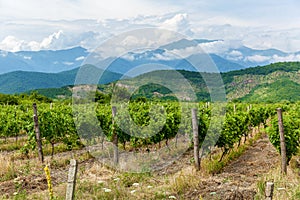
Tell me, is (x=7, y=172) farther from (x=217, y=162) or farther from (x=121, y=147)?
(x=217, y=162)

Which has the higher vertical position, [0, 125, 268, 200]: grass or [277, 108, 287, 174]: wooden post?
[277, 108, 287, 174]: wooden post

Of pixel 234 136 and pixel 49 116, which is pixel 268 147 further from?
pixel 49 116

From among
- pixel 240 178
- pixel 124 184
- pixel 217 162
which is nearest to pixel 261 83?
pixel 217 162

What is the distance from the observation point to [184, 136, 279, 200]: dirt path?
21.5ft

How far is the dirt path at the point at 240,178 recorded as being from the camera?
6.55 metres

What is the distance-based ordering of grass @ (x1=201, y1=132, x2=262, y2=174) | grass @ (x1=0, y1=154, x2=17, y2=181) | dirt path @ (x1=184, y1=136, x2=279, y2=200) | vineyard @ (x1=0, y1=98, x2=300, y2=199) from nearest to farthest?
dirt path @ (x1=184, y1=136, x2=279, y2=200) → vineyard @ (x1=0, y1=98, x2=300, y2=199) → grass @ (x1=0, y1=154, x2=17, y2=181) → grass @ (x1=201, y1=132, x2=262, y2=174)

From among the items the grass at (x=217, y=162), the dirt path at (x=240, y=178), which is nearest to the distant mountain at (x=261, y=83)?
the grass at (x=217, y=162)

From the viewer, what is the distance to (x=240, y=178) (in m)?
8.30

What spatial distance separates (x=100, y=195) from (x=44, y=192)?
1.22 meters

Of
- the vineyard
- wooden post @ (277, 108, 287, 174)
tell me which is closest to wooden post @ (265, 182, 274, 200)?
the vineyard

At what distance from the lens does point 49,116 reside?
12.8 metres

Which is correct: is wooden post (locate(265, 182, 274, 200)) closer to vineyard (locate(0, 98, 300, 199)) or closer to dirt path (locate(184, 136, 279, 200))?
vineyard (locate(0, 98, 300, 199))

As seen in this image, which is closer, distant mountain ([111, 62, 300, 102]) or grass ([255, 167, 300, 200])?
grass ([255, 167, 300, 200])

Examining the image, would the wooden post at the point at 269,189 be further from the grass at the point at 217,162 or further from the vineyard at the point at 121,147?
the grass at the point at 217,162
